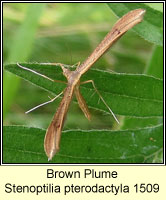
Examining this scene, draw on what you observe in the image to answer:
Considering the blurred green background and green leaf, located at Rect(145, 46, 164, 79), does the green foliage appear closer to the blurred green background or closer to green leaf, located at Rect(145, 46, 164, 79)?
green leaf, located at Rect(145, 46, 164, 79)

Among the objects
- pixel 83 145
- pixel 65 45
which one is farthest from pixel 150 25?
pixel 65 45

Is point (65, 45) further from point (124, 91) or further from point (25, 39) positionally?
point (124, 91)

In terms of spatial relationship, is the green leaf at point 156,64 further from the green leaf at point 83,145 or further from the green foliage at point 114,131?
the green leaf at point 83,145

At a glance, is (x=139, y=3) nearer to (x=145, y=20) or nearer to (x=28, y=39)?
(x=145, y=20)

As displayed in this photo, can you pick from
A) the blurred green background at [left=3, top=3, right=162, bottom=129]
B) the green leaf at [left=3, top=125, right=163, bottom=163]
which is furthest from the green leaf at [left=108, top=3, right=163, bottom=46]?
the blurred green background at [left=3, top=3, right=162, bottom=129]

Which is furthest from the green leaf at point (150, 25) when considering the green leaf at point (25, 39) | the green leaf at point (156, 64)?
the green leaf at point (25, 39)

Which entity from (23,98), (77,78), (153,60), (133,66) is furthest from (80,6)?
(77,78)

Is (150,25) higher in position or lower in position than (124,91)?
higher
